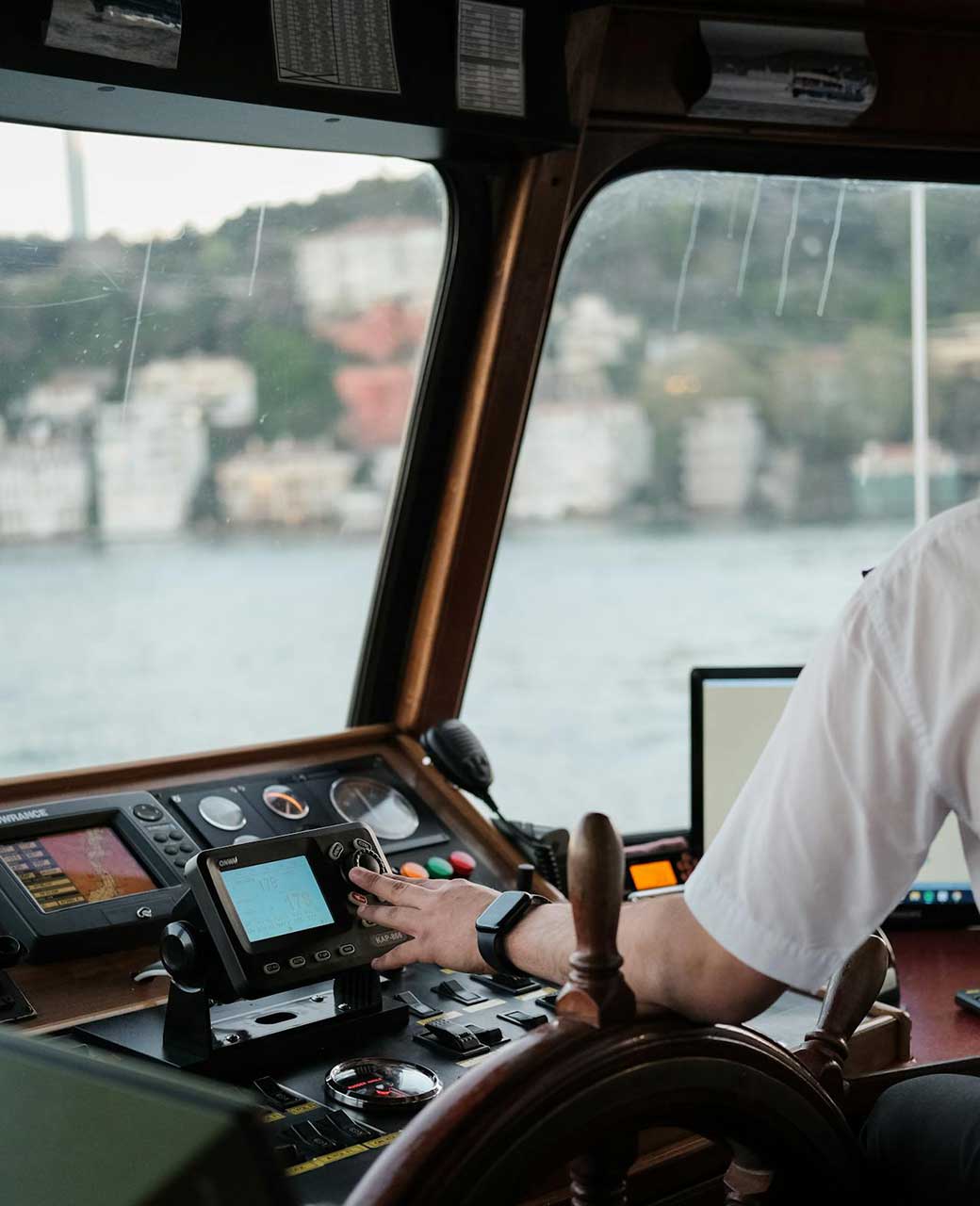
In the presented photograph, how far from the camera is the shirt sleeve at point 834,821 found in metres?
0.99

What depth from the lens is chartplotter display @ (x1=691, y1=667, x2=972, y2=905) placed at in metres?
2.30

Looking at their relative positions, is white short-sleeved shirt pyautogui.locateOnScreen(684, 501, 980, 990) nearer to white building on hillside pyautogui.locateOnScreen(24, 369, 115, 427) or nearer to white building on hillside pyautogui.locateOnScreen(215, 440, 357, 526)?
white building on hillside pyautogui.locateOnScreen(24, 369, 115, 427)

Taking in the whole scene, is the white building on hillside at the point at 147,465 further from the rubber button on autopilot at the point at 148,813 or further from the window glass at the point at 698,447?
the rubber button on autopilot at the point at 148,813

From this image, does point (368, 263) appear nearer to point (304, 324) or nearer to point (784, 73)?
point (304, 324)

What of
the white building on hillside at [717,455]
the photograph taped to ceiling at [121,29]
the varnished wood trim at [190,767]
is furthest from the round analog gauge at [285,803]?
the white building on hillside at [717,455]

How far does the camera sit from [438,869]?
2.00 meters

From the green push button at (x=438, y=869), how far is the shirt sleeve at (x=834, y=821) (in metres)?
1.02

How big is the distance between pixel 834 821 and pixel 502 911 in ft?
1.14

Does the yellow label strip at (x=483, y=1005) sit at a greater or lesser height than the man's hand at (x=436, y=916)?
lesser

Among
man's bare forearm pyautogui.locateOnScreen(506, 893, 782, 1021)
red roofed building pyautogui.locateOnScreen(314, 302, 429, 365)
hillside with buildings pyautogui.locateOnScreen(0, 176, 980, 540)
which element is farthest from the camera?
red roofed building pyautogui.locateOnScreen(314, 302, 429, 365)

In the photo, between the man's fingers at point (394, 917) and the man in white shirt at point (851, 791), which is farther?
the man's fingers at point (394, 917)

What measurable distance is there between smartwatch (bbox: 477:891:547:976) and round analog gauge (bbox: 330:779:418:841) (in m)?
0.85

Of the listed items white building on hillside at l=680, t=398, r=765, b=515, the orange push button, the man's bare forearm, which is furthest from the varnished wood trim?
white building on hillside at l=680, t=398, r=765, b=515

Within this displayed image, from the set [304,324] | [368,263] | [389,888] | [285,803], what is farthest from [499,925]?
[368,263]
